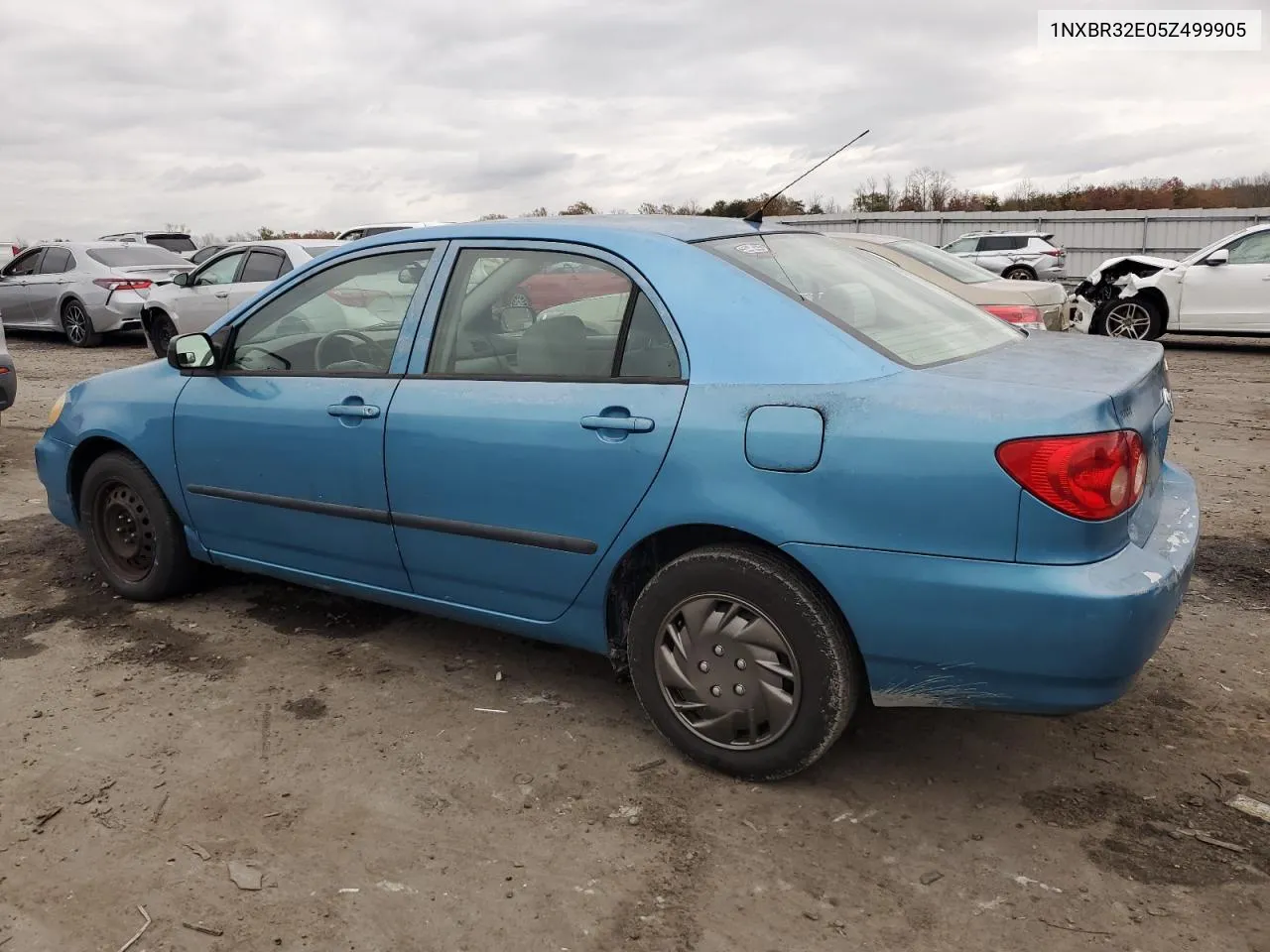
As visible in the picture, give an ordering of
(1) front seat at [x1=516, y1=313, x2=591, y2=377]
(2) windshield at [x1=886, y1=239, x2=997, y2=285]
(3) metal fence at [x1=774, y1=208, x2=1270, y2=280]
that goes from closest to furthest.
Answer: (1) front seat at [x1=516, y1=313, x2=591, y2=377], (2) windshield at [x1=886, y1=239, x2=997, y2=285], (3) metal fence at [x1=774, y1=208, x2=1270, y2=280]

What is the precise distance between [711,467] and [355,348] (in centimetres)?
155

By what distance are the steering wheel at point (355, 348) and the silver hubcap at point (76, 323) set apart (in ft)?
41.9

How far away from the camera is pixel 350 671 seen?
3.76 m

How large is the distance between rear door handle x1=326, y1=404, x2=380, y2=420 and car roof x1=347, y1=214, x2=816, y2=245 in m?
0.62

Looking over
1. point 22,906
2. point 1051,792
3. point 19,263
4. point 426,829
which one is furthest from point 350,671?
point 19,263

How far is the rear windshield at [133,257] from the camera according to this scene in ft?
48.2

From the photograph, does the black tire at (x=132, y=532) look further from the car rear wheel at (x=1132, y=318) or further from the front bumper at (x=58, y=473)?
the car rear wheel at (x=1132, y=318)

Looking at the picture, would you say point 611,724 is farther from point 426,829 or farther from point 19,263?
point 19,263

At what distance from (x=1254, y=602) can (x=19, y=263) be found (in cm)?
1677

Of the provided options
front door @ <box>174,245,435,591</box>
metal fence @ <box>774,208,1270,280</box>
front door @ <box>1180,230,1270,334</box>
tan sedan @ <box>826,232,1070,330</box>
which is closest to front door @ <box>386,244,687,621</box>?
front door @ <box>174,245,435,591</box>

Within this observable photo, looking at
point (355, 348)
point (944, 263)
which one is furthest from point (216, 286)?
point (355, 348)

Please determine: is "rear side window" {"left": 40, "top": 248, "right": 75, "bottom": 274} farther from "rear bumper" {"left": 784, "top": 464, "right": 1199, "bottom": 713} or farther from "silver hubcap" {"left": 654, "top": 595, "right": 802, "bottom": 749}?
"rear bumper" {"left": 784, "top": 464, "right": 1199, "bottom": 713}

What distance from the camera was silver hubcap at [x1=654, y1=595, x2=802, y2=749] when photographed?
282 cm

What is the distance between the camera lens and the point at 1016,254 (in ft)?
73.0
